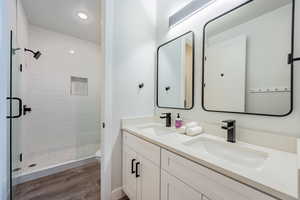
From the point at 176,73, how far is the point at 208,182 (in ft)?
3.76

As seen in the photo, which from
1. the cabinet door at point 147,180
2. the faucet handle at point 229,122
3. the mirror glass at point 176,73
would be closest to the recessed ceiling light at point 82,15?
the mirror glass at point 176,73

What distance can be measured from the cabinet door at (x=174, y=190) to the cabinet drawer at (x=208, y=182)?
30 millimetres

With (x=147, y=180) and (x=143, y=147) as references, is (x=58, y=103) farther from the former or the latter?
(x=147, y=180)

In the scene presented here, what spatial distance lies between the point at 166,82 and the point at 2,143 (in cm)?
148

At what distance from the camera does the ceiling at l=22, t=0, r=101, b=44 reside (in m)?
1.57

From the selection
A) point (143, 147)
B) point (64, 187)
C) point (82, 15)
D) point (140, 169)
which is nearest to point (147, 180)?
point (140, 169)

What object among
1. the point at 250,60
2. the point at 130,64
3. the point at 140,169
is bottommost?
the point at 140,169

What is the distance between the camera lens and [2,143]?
0.75 meters

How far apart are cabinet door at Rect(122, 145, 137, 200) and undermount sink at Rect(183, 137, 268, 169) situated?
0.62 m

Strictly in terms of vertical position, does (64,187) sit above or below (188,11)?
below

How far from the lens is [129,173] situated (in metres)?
1.30

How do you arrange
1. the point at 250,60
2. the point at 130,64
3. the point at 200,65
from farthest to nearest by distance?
1. the point at 130,64
2. the point at 200,65
3. the point at 250,60

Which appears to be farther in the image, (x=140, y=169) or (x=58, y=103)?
(x=58, y=103)

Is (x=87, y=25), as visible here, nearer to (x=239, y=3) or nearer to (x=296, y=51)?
(x=239, y=3)
